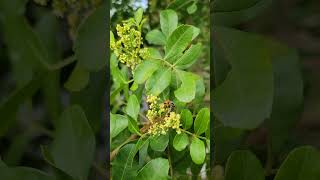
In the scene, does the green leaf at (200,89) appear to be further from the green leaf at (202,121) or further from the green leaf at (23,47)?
the green leaf at (23,47)

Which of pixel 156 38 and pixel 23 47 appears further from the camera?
pixel 156 38

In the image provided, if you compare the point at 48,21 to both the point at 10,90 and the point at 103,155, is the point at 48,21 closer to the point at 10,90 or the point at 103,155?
the point at 10,90

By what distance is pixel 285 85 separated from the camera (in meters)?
1.11

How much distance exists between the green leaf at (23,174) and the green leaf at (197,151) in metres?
0.31

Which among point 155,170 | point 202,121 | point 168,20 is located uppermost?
point 168,20

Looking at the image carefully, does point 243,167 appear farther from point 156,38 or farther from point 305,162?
point 156,38

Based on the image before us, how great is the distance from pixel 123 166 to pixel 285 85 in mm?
397

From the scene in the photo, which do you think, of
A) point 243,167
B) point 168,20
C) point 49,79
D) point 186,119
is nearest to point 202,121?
point 186,119

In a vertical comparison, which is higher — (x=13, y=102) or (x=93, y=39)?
(x=93, y=39)

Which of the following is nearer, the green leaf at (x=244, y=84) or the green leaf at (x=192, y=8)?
the green leaf at (x=244, y=84)

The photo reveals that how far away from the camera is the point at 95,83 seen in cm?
112

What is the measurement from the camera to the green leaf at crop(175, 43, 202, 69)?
45.0 inches

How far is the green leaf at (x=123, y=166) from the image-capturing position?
1165 millimetres

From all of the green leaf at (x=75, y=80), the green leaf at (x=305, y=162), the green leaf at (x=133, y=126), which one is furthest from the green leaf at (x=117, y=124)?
the green leaf at (x=305, y=162)
